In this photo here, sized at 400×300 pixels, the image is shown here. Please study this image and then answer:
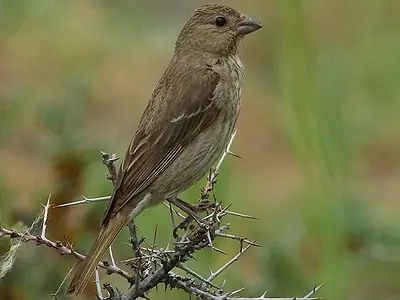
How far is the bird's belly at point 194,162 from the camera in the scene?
477 cm

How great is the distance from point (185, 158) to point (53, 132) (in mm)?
943

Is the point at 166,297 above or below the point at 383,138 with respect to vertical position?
above

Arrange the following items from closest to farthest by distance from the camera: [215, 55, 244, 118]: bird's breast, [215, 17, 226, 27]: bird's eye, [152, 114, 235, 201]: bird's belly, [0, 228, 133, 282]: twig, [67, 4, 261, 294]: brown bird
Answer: [0, 228, 133, 282]: twig → [67, 4, 261, 294]: brown bird → [152, 114, 235, 201]: bird's belly → [215, 55, 244, 118]: bird's breast → [215, 17, 226, 27]: bird's eye

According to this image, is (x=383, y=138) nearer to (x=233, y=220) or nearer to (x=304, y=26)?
(x=233, y=220)

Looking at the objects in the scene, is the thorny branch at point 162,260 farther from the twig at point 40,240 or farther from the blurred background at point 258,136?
the blurred background at point 258,136

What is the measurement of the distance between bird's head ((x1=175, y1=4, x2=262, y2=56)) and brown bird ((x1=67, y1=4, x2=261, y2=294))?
1.6 inches

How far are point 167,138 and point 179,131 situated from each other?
0.19 feet

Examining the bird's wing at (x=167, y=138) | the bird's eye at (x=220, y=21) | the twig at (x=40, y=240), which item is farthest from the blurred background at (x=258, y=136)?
the twig at (x=40, y=240)

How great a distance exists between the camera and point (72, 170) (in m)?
5.19

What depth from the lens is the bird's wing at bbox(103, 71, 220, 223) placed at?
4645 mm

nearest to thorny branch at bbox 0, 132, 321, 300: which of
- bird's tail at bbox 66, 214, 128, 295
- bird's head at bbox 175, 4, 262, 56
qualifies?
bird's tail at bbox 66, 214, 128, 295

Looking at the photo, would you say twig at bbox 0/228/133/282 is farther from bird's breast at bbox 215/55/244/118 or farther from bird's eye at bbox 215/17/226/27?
bird's eye at bbox 215/17/226/27

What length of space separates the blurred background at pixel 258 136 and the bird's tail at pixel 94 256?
31 cm

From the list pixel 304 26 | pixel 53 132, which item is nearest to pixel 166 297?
pixel 53 132
